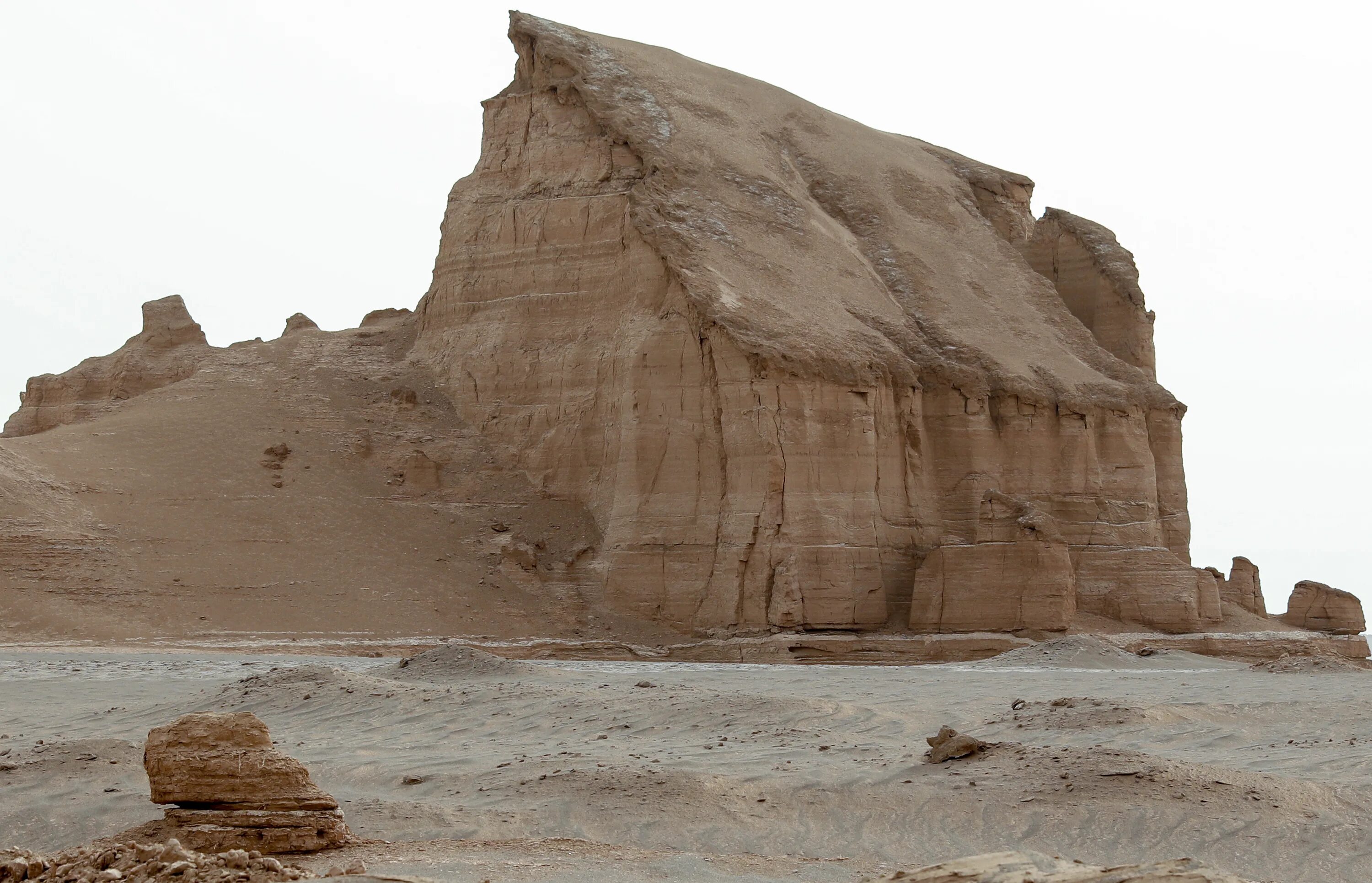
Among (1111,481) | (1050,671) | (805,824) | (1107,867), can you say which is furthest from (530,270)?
(1107,867)

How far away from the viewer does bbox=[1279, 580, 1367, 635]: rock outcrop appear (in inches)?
1661

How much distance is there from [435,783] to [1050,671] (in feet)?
50.6

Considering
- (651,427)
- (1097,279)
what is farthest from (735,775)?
(1097,279)

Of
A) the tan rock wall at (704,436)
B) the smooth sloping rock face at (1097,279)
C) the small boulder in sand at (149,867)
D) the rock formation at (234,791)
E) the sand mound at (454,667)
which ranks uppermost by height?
the smooth sloping rock face at (1097,279)

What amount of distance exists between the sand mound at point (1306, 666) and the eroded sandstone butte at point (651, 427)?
913 centimetres

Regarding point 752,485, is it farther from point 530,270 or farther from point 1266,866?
point 1266,866

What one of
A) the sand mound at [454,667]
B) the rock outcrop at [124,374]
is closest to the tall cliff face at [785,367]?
the rock outcrop at [124,374]

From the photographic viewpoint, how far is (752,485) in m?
35.2

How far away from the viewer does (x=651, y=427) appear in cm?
3712

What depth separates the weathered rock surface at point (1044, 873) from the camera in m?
6.19

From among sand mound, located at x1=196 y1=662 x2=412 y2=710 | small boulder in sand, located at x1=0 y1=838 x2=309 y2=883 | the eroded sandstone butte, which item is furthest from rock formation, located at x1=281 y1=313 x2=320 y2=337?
small boulder in sand, located at x1=0 y1=838 x2=309 y2=883

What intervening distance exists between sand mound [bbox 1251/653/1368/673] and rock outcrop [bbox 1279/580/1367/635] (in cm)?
1713

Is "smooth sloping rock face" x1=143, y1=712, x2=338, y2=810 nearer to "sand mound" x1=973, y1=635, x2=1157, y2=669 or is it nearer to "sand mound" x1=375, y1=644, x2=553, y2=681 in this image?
"sand mound" x1=375, y1=644, x2=553, y2=681

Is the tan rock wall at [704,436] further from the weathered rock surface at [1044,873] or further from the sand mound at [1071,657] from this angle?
the weathered rock surface at [1044,873]
